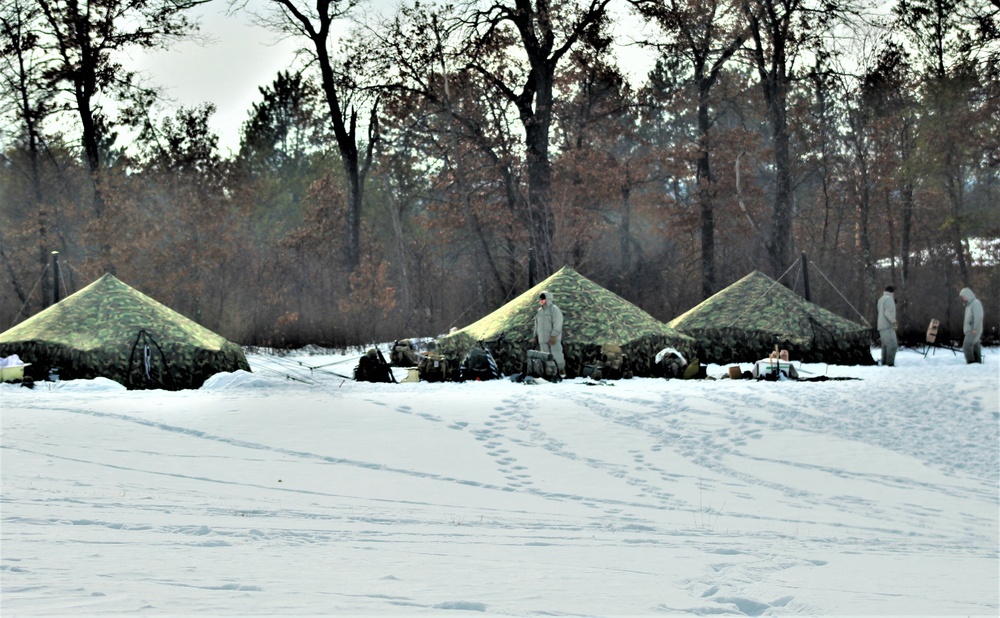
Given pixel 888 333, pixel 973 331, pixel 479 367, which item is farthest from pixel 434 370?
pixel 973 331

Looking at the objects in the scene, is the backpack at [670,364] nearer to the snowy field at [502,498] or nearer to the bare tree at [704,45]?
the snowy field at [502,498]

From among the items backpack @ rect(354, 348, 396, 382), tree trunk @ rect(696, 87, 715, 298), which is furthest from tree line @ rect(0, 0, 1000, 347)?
backpack @ rect(354, 348, 396, 382)

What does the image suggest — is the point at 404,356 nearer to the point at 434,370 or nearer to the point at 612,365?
the point at 434,370

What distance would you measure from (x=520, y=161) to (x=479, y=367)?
16.4 meters

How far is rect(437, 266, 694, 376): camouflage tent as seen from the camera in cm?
1869

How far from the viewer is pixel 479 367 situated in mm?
17688

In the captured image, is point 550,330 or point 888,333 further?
point 888,333

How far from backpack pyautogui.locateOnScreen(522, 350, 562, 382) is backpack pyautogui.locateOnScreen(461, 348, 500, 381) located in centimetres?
54

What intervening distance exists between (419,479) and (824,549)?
3676 mm

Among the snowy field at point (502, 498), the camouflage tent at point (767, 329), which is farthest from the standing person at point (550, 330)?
the camouflage tent at point (767, 329)

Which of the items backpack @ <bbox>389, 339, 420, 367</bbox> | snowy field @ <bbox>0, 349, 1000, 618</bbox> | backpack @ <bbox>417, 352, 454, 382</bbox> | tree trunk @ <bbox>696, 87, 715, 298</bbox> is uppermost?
tree trunk @ <bbox>696, 87, 715, 298</bbox>

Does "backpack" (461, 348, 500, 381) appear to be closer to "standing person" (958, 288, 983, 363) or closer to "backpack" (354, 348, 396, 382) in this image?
"backpack" (354, 348, 396, 382)

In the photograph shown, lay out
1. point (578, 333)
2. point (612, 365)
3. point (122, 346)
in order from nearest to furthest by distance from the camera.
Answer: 1. point (122, 346)
2. point (612, 365)
3. point (578, 333)

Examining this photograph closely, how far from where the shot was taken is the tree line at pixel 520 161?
29016 millimetres
